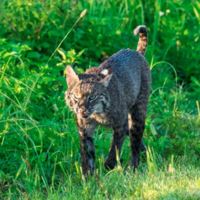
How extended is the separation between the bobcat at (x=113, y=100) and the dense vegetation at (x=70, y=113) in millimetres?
204

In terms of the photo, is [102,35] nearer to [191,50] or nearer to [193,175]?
[191,50]

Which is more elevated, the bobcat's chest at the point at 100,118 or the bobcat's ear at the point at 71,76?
the bobcat's ear at the point at 71,76

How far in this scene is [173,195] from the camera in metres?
7.27

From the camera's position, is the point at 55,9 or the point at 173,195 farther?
the point at 55,9

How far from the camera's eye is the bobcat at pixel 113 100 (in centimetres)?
832

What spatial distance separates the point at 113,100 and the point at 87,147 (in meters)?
0.49

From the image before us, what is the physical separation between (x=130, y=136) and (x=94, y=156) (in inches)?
25.5

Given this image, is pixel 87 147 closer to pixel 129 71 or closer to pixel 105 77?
pixel 105 77

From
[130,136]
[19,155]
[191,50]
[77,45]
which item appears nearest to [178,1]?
[191,50]

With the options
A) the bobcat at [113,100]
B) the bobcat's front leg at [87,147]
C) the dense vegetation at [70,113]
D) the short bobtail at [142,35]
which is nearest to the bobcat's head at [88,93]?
the bobcat at [113,100]

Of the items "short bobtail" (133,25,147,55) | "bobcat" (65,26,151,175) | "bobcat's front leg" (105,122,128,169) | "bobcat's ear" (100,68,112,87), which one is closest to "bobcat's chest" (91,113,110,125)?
"bobcat" (65,26,151,175)

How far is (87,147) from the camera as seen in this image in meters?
8.57

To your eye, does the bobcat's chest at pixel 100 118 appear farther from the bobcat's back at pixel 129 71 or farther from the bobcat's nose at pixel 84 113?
the bobcat's back at pixel 129 71

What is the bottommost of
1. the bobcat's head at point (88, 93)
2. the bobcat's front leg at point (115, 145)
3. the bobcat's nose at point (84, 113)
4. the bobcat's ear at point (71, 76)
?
the bobcat's front leg at point (115, 145)
